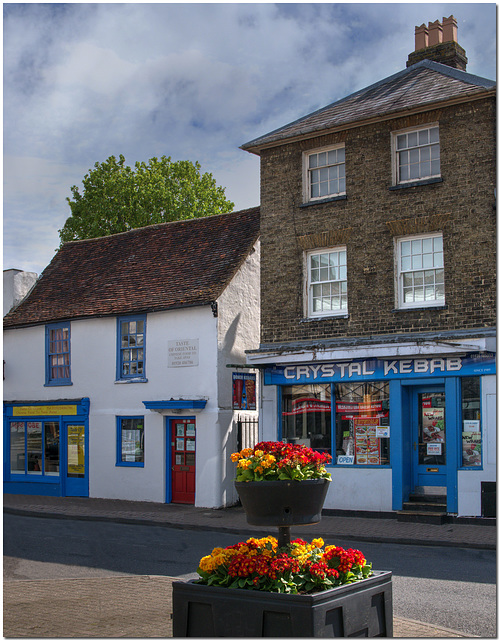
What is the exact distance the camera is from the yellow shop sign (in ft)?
72.9

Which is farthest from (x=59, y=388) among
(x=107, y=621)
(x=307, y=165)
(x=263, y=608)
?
(x=263, y=608)

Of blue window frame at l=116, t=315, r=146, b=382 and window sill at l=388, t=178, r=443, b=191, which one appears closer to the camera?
window sill at l=388, t=178, r=443, b=191

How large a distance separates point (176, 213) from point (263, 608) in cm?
2808

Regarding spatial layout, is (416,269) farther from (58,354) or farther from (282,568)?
→ (282,568)

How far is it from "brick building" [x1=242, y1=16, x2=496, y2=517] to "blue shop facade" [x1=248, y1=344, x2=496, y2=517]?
3cm

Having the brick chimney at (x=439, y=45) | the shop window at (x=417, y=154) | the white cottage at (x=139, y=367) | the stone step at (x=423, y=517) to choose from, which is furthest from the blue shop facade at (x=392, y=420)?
the brick chimney at (x=439, y=45)

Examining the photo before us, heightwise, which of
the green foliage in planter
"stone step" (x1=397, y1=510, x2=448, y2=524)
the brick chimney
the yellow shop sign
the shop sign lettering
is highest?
the brick chimney

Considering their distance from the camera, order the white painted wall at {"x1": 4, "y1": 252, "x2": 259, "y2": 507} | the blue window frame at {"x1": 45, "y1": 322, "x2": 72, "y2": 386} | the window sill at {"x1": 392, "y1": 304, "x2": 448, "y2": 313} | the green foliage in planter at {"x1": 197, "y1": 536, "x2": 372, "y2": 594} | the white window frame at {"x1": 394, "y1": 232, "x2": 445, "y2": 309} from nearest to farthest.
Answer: the green foliage in planter at {"x1": 197, "y1": 536, "x2": 372, "y2": 594} < the window sill at {"x1": 392, "y1": 304, "x2": 448, "y2": 313} < the white window frame at {"x1": 394, "y1": 232, "x2": 445, "y2": 309} < the white painted wall at {"x1": 4, "y1": 252, "x2": 259, "y2": 507} < the blue window frame at {"x1": 45, "y1": 322, "x2": 72, "y2": 386}

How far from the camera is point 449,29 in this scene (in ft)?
60.7

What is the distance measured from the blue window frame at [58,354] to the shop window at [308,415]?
7518 mm

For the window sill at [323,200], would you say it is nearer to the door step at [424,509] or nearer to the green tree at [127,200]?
the door step at [424,509]

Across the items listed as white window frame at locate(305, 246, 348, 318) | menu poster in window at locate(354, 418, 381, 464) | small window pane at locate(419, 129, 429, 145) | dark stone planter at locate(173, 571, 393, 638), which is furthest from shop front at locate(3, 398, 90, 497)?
dark stone planter at locate(173, 571, 393, 638)

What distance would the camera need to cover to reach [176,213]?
32.6m

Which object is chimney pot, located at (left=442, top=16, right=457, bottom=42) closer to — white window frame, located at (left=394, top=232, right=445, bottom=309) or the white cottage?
white window frame, located at (left=394, top=232, right=445, bottom=309)
